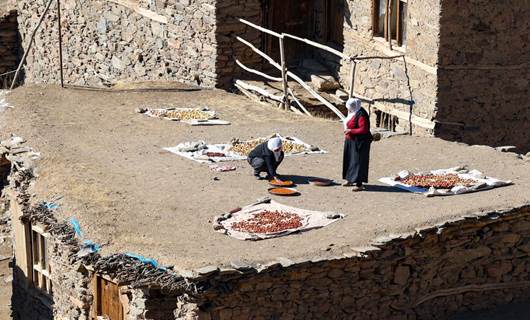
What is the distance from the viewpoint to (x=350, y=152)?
59.5ft

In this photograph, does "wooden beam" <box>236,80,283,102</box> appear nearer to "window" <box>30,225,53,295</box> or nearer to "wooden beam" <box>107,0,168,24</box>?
"wooden beam" <box>107,0,168,24</box>

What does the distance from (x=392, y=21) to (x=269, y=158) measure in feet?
17.1

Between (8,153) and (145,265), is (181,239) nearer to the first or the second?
(145,265)

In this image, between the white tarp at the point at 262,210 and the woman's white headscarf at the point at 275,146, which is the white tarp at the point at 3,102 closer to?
the woman's white headscarf at the point at 275,146

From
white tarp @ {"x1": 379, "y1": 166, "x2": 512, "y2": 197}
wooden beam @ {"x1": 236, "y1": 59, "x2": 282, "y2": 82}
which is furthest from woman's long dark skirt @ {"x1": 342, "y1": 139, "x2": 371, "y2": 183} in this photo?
wooden beam @ {"x1": 236, "y1": 59, "x2": 282, "y2": 82}

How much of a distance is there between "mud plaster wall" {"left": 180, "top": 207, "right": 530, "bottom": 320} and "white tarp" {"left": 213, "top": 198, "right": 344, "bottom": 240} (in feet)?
2.69

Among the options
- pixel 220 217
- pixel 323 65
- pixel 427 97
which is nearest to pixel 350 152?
pixel 220 217

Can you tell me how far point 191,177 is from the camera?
60.6 ft

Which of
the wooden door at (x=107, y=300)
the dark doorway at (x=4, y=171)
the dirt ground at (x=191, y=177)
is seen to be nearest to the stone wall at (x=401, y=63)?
the dirt ground at (x=191, y=177)

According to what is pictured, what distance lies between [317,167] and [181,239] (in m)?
3.56

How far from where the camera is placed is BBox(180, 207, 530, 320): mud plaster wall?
15.3 metres

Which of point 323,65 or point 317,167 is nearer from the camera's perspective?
point 317,167

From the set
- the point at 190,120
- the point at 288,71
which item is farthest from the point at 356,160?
the point at 288,71

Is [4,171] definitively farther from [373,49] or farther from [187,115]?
[373,49]
